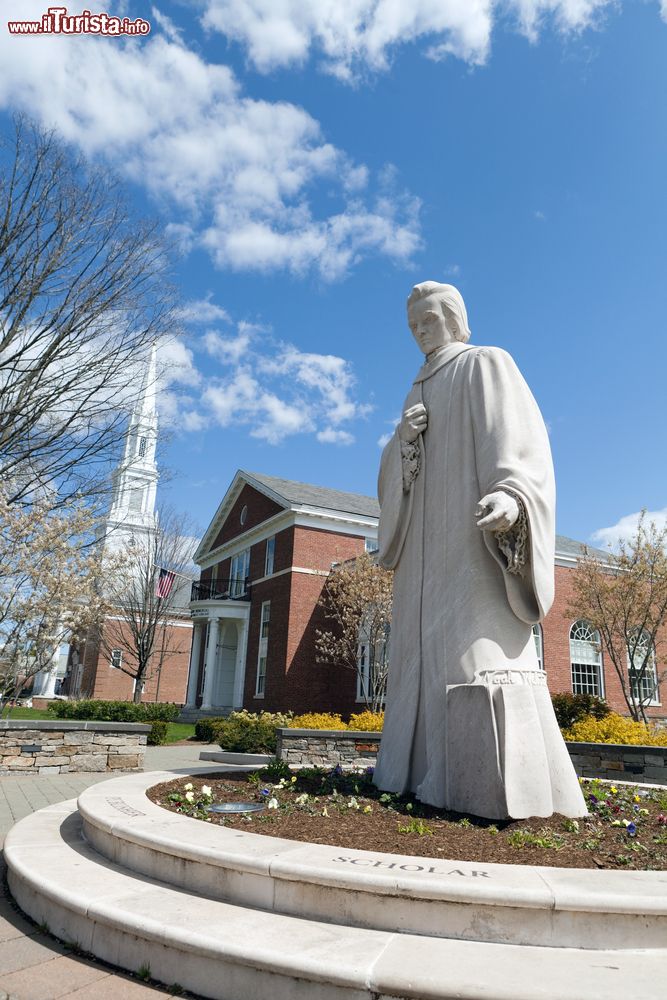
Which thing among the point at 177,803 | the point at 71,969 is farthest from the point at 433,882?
the point at 177,803

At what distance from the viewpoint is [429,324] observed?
5.77 meters

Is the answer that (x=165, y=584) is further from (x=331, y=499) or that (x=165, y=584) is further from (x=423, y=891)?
(x=423, y=891)

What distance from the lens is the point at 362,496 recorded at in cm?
3434

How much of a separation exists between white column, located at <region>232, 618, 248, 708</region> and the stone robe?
25846 millimetres

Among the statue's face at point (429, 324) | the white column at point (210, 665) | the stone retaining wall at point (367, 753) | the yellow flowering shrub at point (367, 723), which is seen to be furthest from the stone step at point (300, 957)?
the white column at point (210, 665)

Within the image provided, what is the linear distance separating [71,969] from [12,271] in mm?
10383

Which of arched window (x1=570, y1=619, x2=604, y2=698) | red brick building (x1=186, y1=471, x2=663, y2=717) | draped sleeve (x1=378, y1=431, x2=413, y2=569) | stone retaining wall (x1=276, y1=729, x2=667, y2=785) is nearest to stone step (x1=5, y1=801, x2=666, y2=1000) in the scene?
draped sleeve (x1=378, y1=431, x2=413, y2=569)

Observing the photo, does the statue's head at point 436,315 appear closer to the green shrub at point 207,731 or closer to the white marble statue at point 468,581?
the white marble statue at point 468,581

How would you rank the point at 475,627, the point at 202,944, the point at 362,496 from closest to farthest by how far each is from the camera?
1. the point at 202,944
2. the point at 475,627
3. the point at 362,496

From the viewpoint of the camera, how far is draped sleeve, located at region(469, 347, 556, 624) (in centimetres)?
462

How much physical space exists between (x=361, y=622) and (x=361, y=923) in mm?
20845

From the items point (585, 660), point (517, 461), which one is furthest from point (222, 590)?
point (517, 461)

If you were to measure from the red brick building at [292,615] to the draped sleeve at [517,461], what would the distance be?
21.7 m

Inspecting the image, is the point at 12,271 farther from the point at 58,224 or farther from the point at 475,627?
the point at 475,627
